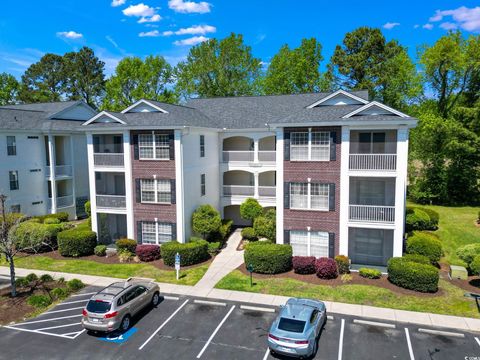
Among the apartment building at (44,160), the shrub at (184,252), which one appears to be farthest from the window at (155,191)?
the apartment building at (44,160)

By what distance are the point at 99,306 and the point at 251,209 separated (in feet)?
49.5

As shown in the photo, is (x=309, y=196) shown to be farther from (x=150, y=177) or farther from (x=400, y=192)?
(x=150, y=177)

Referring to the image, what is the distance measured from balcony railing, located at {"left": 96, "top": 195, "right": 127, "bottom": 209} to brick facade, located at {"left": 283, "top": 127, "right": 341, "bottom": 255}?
11.5m

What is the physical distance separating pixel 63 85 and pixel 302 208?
63.3 meters

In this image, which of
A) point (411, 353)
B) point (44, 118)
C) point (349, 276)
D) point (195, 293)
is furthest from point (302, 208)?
point (44, 118)

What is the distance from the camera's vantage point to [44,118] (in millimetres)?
34875

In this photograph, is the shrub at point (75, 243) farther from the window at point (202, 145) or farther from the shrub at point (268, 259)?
the shrub at point (268, 259)

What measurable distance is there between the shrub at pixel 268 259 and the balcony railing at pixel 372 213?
4638mm

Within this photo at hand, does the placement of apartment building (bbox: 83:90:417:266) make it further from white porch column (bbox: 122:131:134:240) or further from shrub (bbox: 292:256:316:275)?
shrub (bbox: 292:256:316:275)

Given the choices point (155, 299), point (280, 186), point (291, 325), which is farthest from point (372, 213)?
point (155, 299)

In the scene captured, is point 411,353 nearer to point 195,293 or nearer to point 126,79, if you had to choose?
point 195,293

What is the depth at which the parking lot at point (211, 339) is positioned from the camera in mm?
13594

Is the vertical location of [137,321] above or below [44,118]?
below

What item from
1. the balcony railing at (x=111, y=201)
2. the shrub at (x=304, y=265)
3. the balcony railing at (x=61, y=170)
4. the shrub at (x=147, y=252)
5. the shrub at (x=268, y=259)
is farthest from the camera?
the balcony railing at (x=61, y=170)
